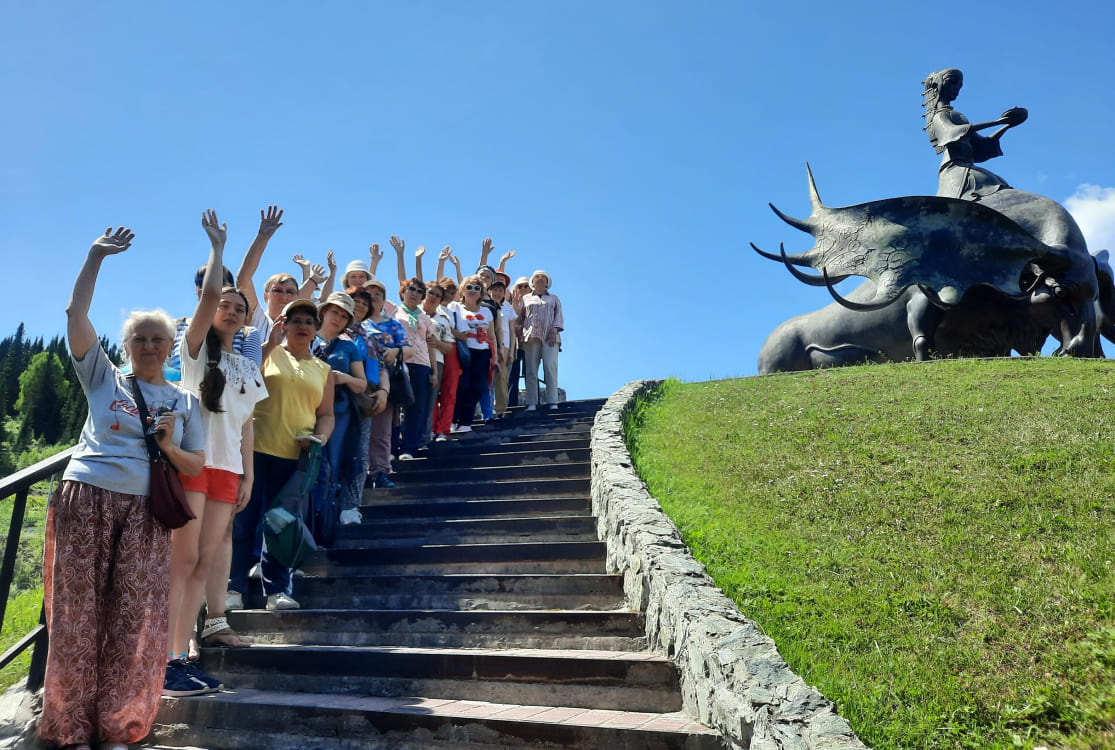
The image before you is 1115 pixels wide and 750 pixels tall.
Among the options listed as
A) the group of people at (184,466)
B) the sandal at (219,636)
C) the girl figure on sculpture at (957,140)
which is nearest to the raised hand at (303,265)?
the group of people at (184,466)

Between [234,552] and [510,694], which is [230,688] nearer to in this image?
[234,552]

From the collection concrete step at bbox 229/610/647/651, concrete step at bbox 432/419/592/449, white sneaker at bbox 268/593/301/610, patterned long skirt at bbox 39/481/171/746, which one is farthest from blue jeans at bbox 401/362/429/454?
patterned long skirt at bbox 39/481/171/746

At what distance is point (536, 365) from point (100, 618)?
8972 millimetres

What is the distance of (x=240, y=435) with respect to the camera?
4.77 meters

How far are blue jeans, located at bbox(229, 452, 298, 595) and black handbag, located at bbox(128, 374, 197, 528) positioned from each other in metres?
1.67

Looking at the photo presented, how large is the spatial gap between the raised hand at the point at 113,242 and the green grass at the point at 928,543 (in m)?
3.98

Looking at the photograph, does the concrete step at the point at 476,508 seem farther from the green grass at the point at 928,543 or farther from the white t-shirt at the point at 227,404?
the white t-shirt at the point at 227,404

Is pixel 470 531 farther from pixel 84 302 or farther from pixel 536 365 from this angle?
pixel 536 365

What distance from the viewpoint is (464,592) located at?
5.77 metres

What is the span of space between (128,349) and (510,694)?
269 cm

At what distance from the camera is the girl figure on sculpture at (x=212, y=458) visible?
430cm

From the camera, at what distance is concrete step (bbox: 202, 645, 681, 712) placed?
4.29 m

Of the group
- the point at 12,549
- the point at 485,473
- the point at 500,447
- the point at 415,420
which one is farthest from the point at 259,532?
the point at 500,447

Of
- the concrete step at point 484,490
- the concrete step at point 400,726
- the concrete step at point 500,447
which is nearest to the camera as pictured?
the concrete step at point 400,726
